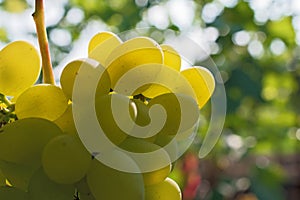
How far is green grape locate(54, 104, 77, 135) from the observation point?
43 centimetres

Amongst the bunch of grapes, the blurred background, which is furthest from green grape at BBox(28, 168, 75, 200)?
the blurred background

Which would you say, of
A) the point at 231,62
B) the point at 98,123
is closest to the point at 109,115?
the point at 98,123

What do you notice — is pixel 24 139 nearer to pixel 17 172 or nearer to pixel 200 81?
pixel 17 172

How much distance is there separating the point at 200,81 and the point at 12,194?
0.62ft

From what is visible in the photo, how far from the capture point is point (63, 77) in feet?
1.45

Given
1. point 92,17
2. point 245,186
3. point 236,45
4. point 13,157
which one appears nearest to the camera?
point 13,157

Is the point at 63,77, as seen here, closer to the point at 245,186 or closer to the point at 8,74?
the point at 8,74

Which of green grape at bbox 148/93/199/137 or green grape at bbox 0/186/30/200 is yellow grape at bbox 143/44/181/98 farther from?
green grape at bbox 0/186/30/200

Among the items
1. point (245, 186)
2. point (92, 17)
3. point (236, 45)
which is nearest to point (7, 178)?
point (92, 17)

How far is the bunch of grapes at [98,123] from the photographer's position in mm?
415

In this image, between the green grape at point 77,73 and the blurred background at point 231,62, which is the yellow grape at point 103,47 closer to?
the green grape at point 77,73

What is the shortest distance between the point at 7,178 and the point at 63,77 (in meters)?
0.09

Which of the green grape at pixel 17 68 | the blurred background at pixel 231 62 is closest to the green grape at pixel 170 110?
the green grape at pixel 17 68

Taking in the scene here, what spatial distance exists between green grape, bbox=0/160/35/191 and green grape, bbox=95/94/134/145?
68 millimetres
